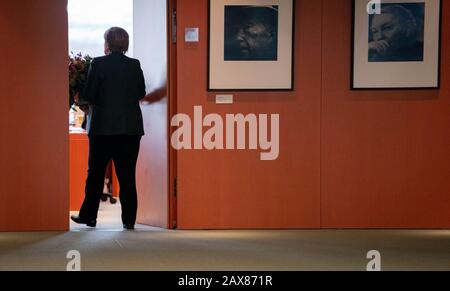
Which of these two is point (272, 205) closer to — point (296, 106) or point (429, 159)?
point (296, 106)

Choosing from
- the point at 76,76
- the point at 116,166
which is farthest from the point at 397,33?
the point at 76,76

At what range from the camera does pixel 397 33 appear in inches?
192

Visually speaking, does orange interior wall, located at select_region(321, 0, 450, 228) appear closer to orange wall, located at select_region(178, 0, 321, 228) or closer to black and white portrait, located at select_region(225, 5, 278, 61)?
orange wall, located at select_region(178, 0, 321, 228)

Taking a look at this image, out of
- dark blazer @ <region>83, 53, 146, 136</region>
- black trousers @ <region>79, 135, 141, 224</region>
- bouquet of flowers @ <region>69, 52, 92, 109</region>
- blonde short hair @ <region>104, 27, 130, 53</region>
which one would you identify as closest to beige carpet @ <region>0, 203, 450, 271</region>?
black trousers @ <region>79, 135, 141, 224</region>

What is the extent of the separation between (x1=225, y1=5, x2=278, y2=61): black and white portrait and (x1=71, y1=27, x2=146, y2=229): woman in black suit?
0.70 meters

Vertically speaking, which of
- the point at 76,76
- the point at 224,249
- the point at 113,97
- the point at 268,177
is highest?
the point at 76,76

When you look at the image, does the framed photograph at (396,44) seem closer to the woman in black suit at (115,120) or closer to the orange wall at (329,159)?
the orange wall at (329,159)

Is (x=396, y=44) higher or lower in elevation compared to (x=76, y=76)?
higher

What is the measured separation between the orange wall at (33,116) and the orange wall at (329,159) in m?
0.85

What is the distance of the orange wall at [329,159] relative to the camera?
4.88m

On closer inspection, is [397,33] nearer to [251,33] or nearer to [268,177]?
[251,33]

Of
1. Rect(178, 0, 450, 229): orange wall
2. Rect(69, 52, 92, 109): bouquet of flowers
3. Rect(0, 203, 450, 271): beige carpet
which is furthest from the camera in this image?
Rect(69, 52, 92, 109): bouquet of flowers

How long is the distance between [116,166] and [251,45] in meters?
1.31

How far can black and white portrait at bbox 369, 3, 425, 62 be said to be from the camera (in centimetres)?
486
